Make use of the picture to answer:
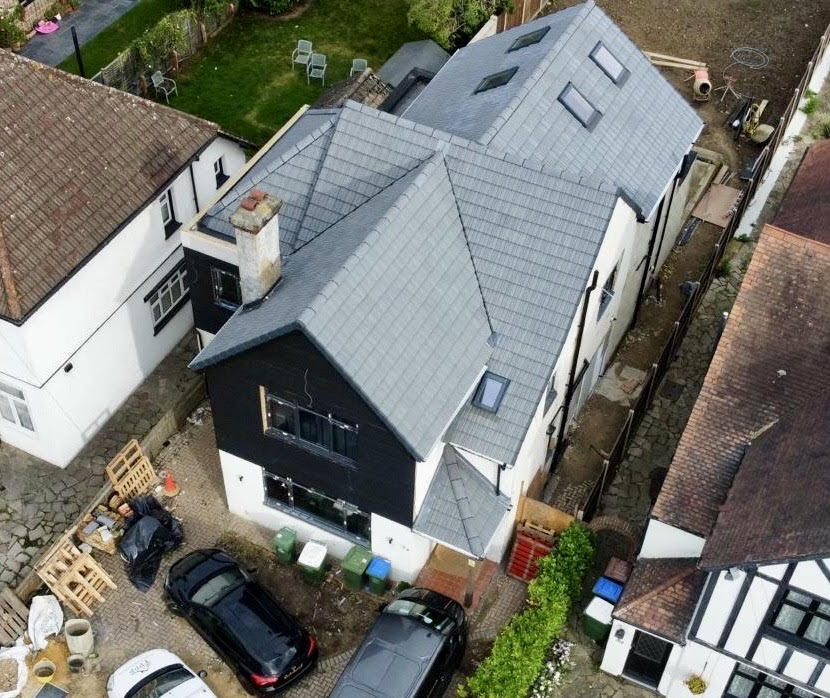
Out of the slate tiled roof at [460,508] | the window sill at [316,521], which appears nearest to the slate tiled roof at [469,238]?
the slate tiled roof at [460,508]

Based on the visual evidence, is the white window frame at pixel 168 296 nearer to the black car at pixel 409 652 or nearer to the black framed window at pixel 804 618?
the black car at pixel 409 652

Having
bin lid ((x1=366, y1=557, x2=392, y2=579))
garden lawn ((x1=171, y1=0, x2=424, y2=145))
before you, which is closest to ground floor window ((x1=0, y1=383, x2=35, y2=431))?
bin lid ((x1=366, y1=557, x2=392, y2=579))

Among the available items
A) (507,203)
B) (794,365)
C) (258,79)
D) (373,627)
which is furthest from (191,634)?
(258,79)

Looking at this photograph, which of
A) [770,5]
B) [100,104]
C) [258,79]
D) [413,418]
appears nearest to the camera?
[413,418]

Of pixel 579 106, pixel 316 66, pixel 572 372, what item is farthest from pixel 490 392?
pixel 316 66

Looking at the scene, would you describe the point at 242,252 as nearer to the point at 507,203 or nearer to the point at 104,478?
the point at 507,203

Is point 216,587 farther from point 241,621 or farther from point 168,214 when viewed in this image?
point 168,214

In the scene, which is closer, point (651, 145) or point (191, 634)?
point (191, 634)
